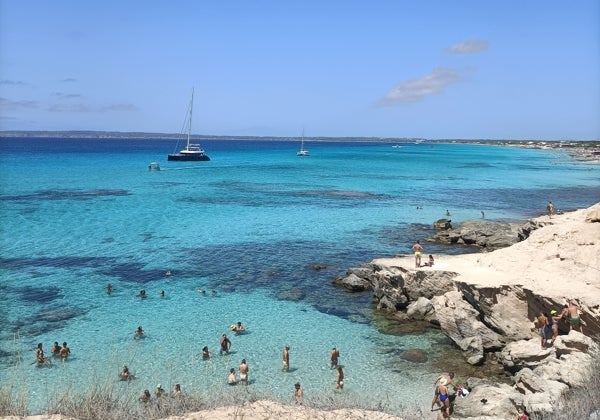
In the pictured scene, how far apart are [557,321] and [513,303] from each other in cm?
192

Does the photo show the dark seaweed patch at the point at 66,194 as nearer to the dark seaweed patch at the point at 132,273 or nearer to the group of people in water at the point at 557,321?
the dark seaweed patch at the point at 132,273

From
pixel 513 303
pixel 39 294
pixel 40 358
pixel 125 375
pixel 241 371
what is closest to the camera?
pixel 125 375

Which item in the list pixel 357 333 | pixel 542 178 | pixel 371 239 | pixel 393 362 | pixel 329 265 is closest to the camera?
pixel 393 362

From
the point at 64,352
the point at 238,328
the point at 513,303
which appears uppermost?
the point at 513,303

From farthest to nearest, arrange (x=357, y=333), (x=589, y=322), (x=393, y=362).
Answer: (x=357, y=333)
(x=393, y=362)
(x=589, y=322)

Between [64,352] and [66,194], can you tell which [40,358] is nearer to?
[64,352]

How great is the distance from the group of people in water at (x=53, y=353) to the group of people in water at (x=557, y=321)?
50.5 ft

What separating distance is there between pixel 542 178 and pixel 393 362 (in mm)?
70811

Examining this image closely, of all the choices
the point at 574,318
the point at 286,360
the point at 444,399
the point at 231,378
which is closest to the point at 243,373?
the point at 231,378

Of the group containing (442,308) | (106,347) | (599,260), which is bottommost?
(106,347)

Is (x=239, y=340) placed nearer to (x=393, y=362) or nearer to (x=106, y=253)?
(x=393, y=362)

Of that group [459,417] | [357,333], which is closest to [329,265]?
[357,333]

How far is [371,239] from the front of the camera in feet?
110

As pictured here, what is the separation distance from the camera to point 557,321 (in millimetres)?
15656
